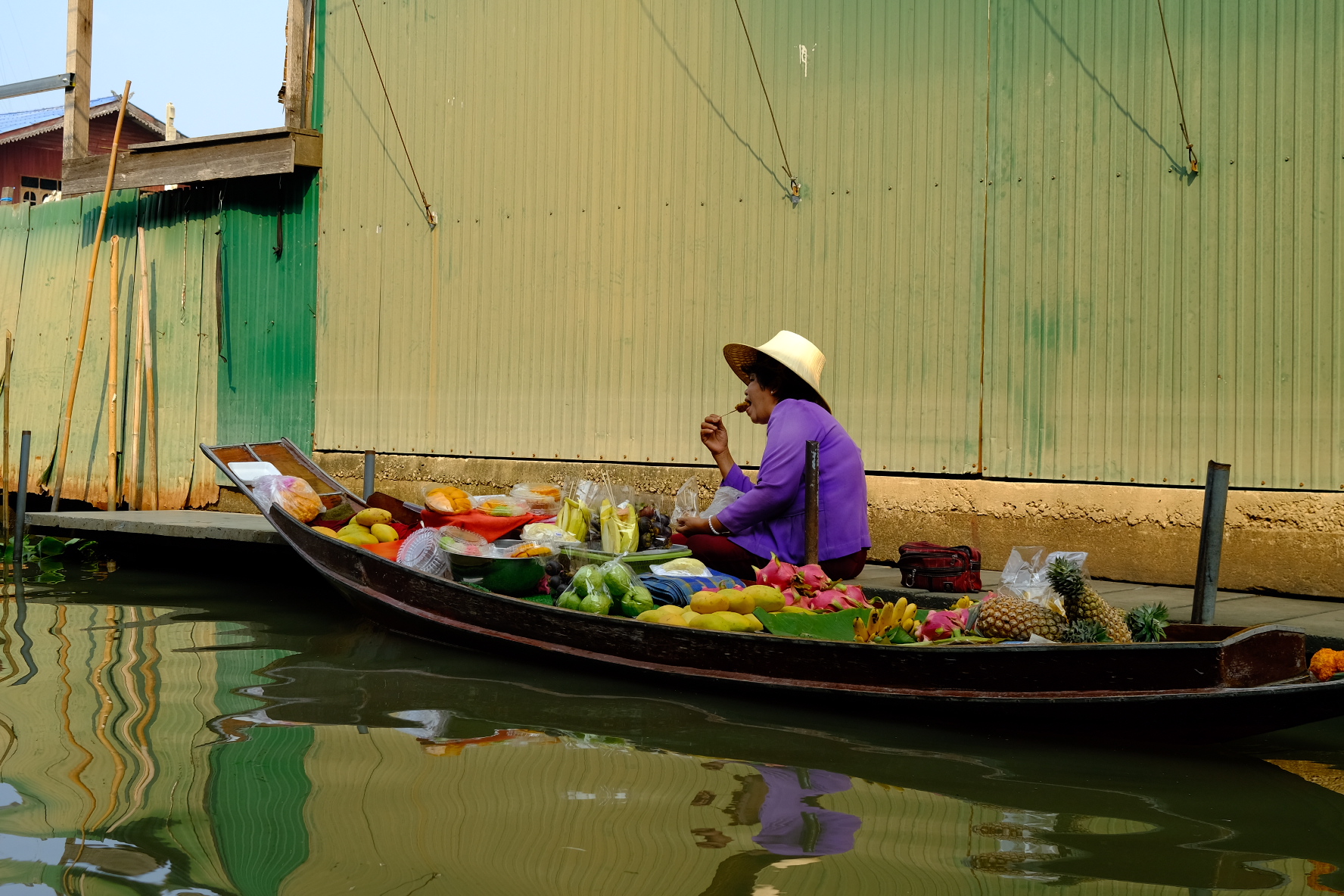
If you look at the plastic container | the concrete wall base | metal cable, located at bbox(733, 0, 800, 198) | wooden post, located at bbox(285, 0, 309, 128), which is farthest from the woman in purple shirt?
wooden post, located at bbox(285, 0, 309, 128)

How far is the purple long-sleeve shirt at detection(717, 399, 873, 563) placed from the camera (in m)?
5.45

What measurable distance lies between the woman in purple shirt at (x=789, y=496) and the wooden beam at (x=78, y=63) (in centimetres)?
808

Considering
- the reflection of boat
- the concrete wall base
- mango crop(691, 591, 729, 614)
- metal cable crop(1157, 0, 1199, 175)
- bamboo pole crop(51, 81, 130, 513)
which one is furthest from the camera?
bamboo pole crop(51, 81, 130, 513)

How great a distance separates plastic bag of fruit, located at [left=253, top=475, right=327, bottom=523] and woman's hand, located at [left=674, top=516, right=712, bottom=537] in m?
2.41

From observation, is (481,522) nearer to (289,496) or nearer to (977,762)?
(289,496)

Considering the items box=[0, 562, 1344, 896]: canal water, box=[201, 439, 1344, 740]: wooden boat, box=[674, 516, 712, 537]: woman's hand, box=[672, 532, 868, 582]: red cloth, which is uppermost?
box=[674, 516, 712, 537]: woman's hand

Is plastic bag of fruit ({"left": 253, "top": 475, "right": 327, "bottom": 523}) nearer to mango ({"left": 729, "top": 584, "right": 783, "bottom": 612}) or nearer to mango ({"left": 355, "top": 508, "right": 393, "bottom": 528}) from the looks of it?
mango ({"left": 355, "top": 508, "right": 393, "bottom": 528})

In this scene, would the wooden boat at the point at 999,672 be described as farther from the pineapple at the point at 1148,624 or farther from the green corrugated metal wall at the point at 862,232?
the green corrugated metal wall at the point at 862,232

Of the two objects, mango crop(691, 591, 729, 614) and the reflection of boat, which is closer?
the reflection of boat

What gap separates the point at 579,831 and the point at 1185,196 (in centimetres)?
503

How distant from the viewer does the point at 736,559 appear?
564cm

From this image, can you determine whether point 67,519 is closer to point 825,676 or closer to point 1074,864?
point 825,676

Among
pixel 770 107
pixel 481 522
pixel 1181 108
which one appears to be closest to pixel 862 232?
pixel 770 107

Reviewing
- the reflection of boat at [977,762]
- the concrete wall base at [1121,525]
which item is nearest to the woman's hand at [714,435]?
the reflection of boat at [977,762]
